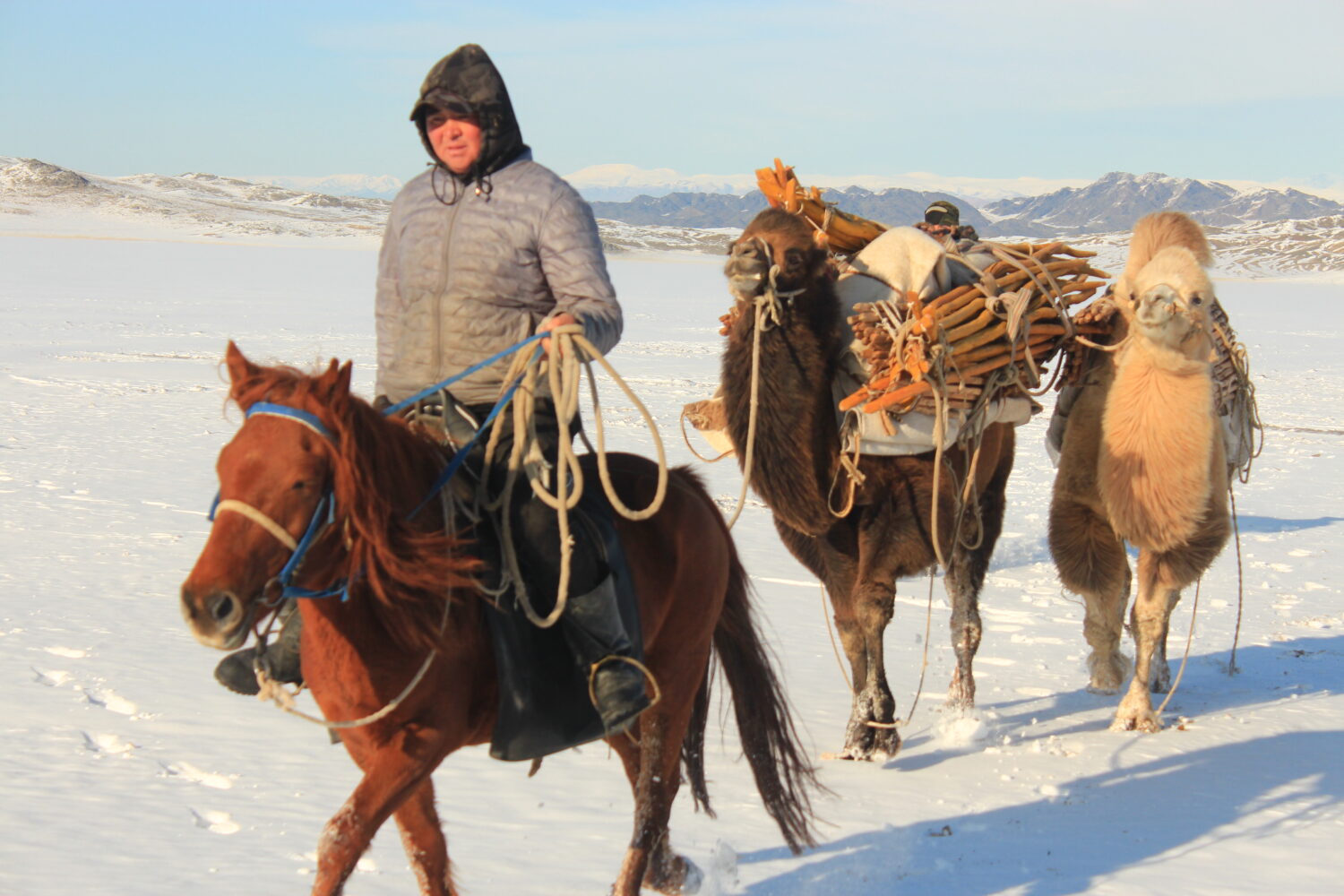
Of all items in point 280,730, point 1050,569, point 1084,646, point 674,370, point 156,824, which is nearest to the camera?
point 156,824

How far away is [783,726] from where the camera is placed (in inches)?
170

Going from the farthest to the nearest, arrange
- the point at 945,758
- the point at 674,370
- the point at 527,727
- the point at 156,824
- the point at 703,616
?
1. the point at 674,370
2. the point at 945,758
3. the point at 156,824
4. the point at 703,616
5. the point at 527,727

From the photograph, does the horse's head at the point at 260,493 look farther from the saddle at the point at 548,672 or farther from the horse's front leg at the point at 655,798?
the horse's front leg at the point at 655,798

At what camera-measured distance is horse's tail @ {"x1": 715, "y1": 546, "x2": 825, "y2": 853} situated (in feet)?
13.9

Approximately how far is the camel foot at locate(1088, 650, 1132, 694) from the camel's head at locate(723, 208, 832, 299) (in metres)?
2.74

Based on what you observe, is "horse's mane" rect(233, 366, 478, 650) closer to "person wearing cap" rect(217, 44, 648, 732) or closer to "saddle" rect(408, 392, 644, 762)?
"saddle" rect(408, 392, 644, 762)

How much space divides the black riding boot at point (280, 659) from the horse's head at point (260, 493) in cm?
45

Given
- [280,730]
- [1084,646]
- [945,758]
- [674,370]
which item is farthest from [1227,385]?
[674,370]

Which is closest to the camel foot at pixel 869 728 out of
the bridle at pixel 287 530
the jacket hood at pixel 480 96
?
the jacket hood at pixel 480 96

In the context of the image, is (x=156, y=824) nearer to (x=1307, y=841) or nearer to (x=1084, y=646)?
(x=1307, y=841)

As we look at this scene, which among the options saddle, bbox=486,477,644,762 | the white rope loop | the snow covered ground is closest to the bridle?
the white rope loop

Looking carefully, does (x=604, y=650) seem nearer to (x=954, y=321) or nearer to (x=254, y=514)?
(x=254, y=514)

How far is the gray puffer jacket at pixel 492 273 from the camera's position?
331 cm

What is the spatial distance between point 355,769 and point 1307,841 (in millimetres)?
3710
